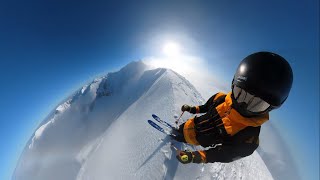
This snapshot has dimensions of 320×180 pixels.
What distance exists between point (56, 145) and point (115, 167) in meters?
37.0

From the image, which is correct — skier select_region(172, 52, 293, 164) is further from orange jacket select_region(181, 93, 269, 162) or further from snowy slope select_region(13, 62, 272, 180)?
snowy slope select_region(13, 62, 272, 180)

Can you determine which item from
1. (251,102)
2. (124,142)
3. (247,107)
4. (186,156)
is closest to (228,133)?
(247,107)

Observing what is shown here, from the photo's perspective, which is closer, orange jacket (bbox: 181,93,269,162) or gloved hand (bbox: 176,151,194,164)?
orange jacket (bbox: 181,93,269,162)

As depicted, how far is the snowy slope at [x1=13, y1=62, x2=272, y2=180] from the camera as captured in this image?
427 inches

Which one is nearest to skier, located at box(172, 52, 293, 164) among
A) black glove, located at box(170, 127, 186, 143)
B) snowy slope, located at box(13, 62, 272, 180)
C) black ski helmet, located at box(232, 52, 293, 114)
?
black ski helmet, located at box(232, 52, 293, 114)

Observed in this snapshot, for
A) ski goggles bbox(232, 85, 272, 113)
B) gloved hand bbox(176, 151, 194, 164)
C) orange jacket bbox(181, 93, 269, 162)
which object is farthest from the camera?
gloved hand bbox(176, 151, 194, 164)

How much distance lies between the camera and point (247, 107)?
4121 millimetres

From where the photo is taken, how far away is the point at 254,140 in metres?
4.34

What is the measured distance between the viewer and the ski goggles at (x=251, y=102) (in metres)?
3.99

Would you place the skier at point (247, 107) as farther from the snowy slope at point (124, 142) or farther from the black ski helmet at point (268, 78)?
the snowy slope at point (124, 142)

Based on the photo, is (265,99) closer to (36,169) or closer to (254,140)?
(254,140)

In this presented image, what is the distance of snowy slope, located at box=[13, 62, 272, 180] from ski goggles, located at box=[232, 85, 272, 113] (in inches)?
271

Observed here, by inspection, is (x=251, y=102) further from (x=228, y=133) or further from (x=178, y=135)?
(x=178, y=135)

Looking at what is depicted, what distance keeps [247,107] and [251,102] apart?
0.11 m
